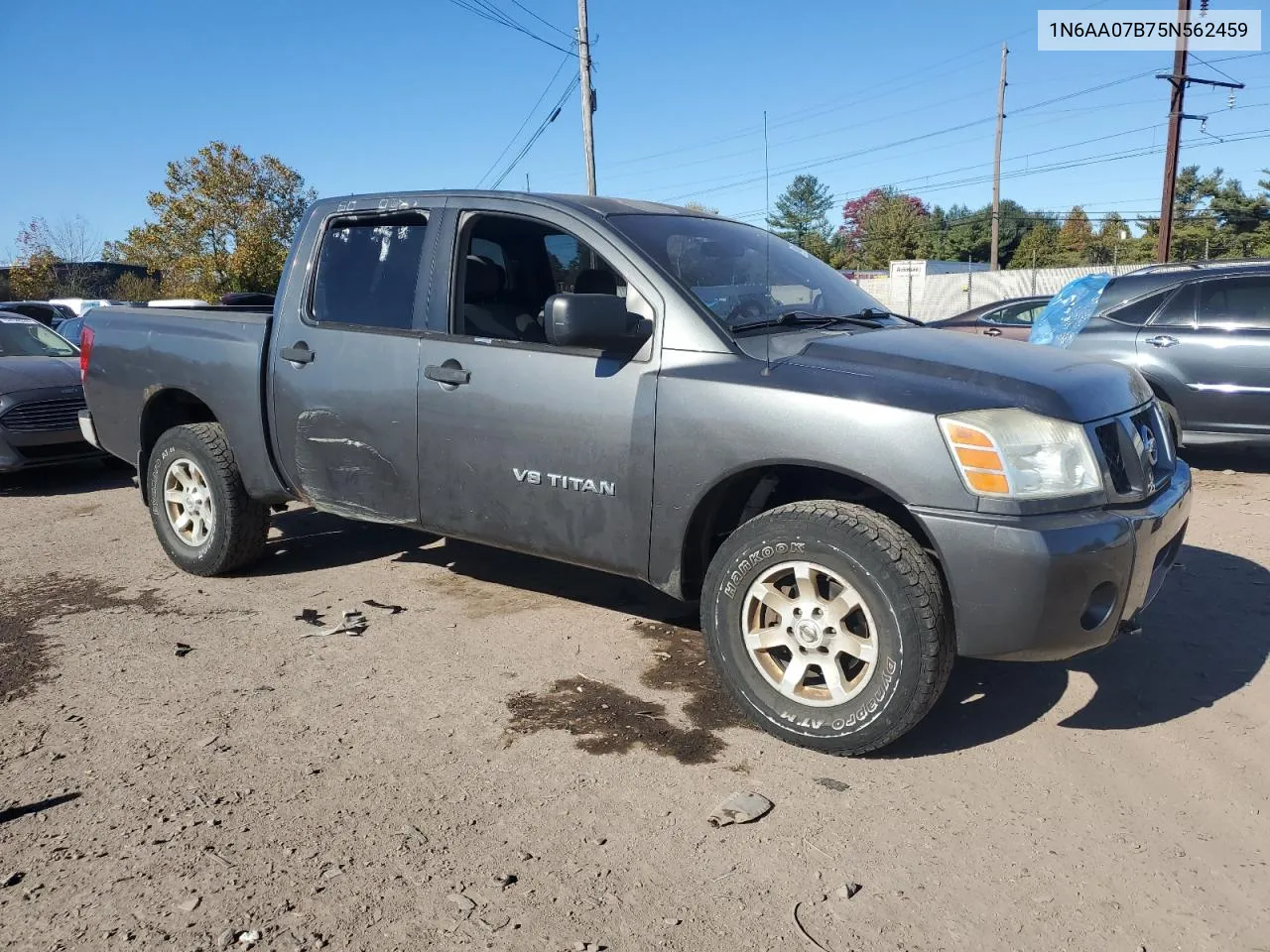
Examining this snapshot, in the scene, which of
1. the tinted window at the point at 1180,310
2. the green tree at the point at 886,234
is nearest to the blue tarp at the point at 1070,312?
the tinted window at the point at 1180,310

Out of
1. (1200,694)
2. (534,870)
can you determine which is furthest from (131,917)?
(1200,694)

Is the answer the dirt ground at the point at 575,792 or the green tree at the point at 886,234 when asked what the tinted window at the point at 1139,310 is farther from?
the green tree at the point at 886,234

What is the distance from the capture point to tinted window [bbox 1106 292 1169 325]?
778cm

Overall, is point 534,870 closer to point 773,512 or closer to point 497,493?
point 773,512

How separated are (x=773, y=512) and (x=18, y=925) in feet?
A: 7.97

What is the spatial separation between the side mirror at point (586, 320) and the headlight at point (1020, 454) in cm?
120

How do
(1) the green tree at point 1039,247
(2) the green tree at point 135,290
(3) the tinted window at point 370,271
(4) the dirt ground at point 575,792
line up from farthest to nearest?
(1) the green tree at point 1039,247 < (2) the green tree at point 135,290 < (3) the tinted window at point 370,271 < (4) the dirt ground at point 575,792

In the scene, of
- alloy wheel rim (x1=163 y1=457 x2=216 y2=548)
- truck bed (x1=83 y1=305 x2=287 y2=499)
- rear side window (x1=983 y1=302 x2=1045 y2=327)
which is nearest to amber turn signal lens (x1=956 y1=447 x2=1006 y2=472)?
truck bed (x1=83 y1=305 x2=287 y2=499)

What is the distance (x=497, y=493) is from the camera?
156 inches

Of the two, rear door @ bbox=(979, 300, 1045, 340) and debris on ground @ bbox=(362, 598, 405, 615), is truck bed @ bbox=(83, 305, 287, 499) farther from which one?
rear door @ bbox=(979, 300, 1045, 340)

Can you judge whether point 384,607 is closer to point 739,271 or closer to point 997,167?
point 739,271

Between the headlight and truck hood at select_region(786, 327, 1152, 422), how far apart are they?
1.7 inches

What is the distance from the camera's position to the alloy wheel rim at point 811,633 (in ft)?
10.3

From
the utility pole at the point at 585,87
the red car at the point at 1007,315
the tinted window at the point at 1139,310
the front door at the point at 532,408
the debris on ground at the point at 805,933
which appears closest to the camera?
the debris on ground at the point at 805,933
